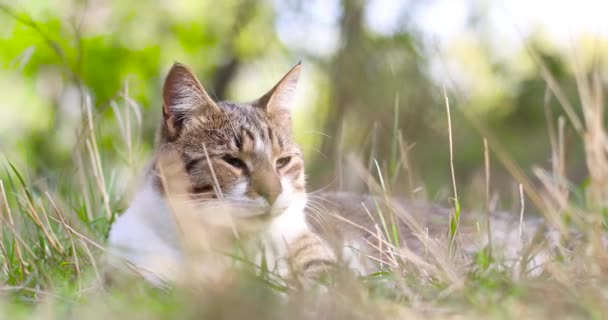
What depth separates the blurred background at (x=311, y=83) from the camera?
11.3 ft

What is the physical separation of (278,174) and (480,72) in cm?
473

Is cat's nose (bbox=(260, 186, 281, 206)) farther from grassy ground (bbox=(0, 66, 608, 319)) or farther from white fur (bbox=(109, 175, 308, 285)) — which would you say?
grassy ground (bbox=(0, 66, 608, 319))

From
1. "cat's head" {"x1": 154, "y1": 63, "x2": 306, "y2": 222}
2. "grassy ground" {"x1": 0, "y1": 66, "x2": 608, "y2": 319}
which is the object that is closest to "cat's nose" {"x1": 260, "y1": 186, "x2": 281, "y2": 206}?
"cat's head" {"x1": 154, "y1": 63, "x2": 306, "y2": 222}

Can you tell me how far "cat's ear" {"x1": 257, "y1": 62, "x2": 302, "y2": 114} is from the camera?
2.77 m

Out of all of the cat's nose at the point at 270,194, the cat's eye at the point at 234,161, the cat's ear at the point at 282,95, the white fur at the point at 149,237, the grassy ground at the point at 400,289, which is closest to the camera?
the grassy ground at the point at 400,289

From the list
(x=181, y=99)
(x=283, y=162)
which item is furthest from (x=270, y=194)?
(x=181, y=99)

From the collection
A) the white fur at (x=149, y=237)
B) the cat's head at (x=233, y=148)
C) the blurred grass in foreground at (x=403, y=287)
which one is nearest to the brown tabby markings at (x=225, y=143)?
the cat's head at (x=233, y=148)

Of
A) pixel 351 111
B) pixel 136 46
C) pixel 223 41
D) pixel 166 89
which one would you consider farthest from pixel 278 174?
pixel 136 46

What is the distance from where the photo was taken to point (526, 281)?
1739 mm

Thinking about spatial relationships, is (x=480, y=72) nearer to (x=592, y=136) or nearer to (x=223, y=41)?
(x=223, y=41)

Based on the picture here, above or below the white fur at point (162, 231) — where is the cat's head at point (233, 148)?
above

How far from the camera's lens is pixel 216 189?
2.24 meters

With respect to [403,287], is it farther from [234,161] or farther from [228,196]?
[234,161]

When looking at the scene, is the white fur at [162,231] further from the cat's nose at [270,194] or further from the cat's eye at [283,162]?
the cat's eye at [283,162]
